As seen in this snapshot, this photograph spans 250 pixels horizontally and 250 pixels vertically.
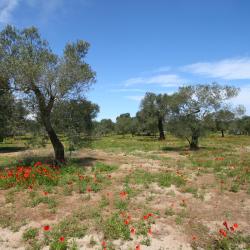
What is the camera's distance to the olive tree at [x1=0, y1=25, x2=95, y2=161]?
1433cm

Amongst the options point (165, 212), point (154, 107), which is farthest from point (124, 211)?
point (154, 107)

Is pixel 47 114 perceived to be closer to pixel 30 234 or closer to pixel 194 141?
pixel 30 234

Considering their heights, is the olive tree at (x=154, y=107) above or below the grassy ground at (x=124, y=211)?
above

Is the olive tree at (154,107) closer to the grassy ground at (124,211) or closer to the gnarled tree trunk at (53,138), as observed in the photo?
the gnarled tree trunk at (53,138)

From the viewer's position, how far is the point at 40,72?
14422mm

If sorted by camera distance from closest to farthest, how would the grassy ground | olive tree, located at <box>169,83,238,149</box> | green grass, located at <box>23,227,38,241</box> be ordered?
the grassy ground → green grass, located at <box>23,227,38,241</box> → olive tree, located at <box>169,83,238,149</box>

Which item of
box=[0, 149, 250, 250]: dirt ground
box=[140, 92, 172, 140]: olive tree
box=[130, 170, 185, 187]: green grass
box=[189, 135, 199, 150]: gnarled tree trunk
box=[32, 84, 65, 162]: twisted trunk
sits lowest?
box=[0, 149, 250, 250]: dirt ground

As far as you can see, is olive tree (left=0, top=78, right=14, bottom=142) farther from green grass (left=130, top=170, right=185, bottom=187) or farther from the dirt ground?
green grass (left=130, top=170, right=185, bottom=187)

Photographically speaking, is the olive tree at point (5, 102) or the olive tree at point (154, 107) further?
the olive tree at point (154, 107)

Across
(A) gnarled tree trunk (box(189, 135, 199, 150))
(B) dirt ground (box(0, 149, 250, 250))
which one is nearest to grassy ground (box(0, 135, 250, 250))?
(B) dirt ground (box(0, 149, 250, 250))

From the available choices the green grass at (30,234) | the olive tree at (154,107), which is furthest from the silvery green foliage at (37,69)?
the olive tree at (154,107)

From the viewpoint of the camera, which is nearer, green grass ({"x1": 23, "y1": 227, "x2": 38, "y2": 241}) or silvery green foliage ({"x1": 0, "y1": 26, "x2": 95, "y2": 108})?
green grass ({"x1": 23, "y1": 227, "x2": 38, "y2": 241})

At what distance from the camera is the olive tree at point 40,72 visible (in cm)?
1433

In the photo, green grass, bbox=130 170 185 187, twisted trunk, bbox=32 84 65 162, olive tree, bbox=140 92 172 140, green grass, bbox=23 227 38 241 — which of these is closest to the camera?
green grass, bbox=23 227 38 241
